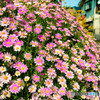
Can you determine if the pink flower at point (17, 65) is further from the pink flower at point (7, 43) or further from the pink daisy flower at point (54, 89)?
the pink daisy flower at point (54, 89)

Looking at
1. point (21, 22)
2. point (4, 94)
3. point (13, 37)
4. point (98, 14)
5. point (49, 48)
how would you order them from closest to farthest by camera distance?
Answer: point (4, 94), point (13, 37), point (49, 48), point (21, 22), point (98, 14)

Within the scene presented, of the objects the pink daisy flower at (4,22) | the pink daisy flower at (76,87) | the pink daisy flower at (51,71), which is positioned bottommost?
the pink daisy flower at (76,87)

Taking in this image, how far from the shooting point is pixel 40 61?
5.56 ft

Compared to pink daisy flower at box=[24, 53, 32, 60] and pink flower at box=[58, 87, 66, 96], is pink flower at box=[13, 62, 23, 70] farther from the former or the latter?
pink flower at box=[58, 87, 66, 96]

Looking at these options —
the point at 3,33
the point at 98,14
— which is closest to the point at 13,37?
the point at 3,33

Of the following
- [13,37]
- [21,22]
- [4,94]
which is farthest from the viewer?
[21,22]

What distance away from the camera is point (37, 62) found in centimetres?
167

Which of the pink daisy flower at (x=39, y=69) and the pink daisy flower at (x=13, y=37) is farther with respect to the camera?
the pink daisy flower at (x=13, y=37)

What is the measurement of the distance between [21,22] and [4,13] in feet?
1.16

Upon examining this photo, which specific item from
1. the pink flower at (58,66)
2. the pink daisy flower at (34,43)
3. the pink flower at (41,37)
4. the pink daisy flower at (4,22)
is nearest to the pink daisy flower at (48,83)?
the pink flower at (58,66)

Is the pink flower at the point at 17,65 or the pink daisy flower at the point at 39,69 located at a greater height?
the pink flower at the point at 17,65

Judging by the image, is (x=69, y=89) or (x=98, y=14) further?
(x=98, y=14)

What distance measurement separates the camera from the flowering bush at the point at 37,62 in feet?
5.13

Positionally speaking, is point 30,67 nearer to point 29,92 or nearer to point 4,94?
point 29,92
